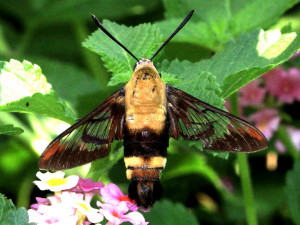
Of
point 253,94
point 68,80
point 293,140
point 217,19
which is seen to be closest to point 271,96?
point 253,94

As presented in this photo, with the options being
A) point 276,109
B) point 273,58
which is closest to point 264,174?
point 276,109

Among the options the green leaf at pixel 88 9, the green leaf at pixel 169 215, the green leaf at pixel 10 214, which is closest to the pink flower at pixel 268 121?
the green leaf at pixel 169 215

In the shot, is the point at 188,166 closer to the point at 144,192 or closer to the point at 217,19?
the point at 217,19

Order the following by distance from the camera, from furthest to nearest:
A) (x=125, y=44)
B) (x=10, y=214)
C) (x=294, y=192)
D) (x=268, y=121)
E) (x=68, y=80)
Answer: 1. (x=68, y=80)
2. (x=268, y=121)
3. (x=294, y=192)
4. (x=125, y=44)
5. (x=10, y=214)

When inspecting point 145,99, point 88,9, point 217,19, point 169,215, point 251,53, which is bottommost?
point 169,215

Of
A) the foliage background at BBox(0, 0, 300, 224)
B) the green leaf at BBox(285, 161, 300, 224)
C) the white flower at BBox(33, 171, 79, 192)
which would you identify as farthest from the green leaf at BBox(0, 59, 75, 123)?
the green leaf at BBox(285, 161, 300, 224)

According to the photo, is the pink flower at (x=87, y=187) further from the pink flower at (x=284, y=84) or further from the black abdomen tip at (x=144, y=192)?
the pink flower at (x=284, y=84)
